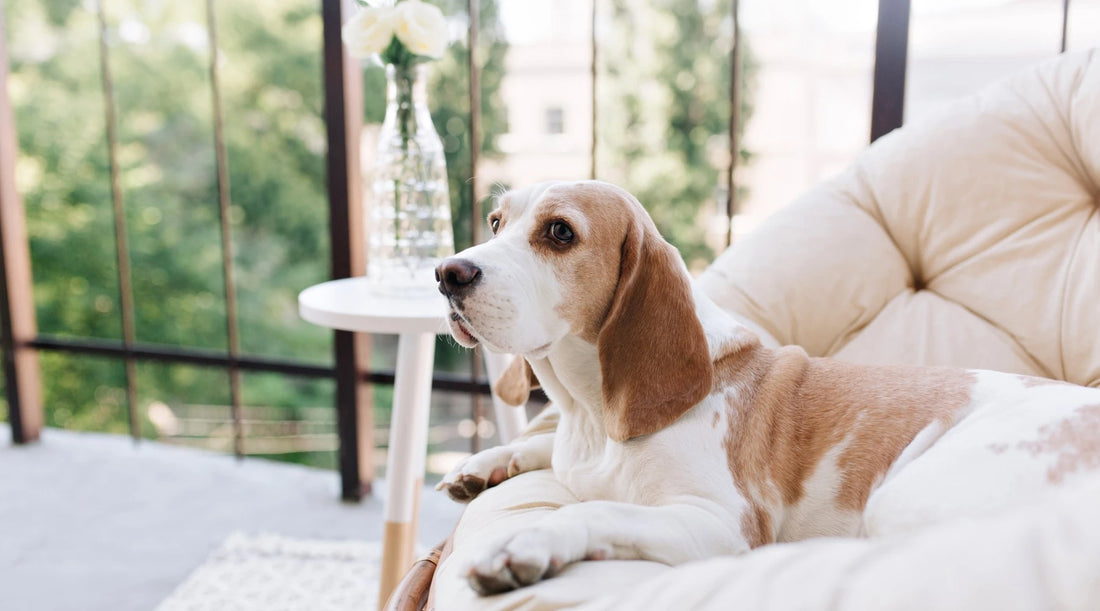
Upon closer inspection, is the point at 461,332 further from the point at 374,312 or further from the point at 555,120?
the point at 555,120

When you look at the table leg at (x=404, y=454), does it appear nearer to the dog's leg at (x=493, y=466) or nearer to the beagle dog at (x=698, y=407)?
the dog's leg at (x=493, y=466)

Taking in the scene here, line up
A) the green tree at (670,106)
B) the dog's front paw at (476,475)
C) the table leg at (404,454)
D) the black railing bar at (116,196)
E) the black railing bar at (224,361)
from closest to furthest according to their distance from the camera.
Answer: the dog's front paw at (476,475)
the table leg at (404,454)
the black railing bar at (224,361)
the black railing bar at (116,196)
the green tree at (670,106)

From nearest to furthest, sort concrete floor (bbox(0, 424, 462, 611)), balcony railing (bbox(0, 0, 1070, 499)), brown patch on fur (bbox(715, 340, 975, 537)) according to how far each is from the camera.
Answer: brown patch on fur (bbox(715, 340, 975, 537)) → balcony railing (bbox(0, 0, 1070, 499)) → concrete floor (bbox(0, 424, 462, 611))

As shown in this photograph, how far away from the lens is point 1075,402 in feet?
3.21

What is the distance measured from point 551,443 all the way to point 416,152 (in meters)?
0.83

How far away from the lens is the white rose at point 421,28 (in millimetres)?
1779

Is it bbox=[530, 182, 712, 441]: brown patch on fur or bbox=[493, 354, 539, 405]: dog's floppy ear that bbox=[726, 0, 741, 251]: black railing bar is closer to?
bbox=[493, 354, 539, 405]: dog's floppy ear

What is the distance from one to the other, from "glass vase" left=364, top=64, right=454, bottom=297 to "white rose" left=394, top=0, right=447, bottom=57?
8 centimetres

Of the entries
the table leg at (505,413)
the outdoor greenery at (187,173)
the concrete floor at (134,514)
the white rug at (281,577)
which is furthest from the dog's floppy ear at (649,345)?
the outdoor greenery at (187,173)

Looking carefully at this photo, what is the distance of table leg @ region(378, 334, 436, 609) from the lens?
5.78 ft

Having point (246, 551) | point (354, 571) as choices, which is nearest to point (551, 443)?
point (354, 571)

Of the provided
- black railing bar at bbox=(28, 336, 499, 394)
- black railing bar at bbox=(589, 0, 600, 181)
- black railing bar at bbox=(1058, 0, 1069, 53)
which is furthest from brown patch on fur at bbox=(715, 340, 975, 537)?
black railing bar at bbox=(28, 336, 499, 394)

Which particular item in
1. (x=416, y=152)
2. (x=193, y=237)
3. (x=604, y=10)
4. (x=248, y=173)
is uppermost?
(x=604, y=10)

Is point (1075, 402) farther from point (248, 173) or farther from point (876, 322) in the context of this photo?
point (248, 173)
